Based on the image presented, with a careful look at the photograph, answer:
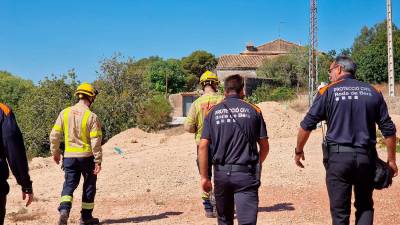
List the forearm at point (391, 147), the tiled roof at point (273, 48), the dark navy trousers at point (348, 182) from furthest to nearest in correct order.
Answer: the tiled roof at point (273, 48) < the forearm at point (391, 147) < the dark navy trousers at point (348, 182)

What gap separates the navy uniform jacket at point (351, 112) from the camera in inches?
204

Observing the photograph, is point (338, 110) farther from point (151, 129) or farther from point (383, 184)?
point (151, 129)

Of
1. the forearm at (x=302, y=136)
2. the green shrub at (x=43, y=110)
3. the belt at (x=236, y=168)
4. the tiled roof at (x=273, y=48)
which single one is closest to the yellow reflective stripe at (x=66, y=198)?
the belt at (x=236, y=168)

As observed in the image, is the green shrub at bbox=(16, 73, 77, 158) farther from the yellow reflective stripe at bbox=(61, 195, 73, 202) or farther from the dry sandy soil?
the yellow reflective stripe at bbox=(61, 195, 73, 202)

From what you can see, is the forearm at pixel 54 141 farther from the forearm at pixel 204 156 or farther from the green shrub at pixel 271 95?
the green shrub at pixel 271 95

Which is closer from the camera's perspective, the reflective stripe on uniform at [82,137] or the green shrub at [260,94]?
the reflective stripe on uniform at [82,137]

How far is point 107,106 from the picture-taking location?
32.3 meters

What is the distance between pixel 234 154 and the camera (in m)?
5.04

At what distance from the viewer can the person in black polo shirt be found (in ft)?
16.4

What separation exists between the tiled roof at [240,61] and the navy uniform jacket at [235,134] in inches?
2361

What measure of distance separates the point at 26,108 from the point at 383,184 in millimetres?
29400

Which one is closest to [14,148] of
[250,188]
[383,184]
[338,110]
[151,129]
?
[250,188]

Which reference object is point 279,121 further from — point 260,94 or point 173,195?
point 260,94

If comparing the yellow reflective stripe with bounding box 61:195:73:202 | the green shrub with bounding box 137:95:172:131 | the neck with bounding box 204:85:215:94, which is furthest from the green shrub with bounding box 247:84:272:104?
the yellow reflective stripe with bounding box 61:195:73:202
